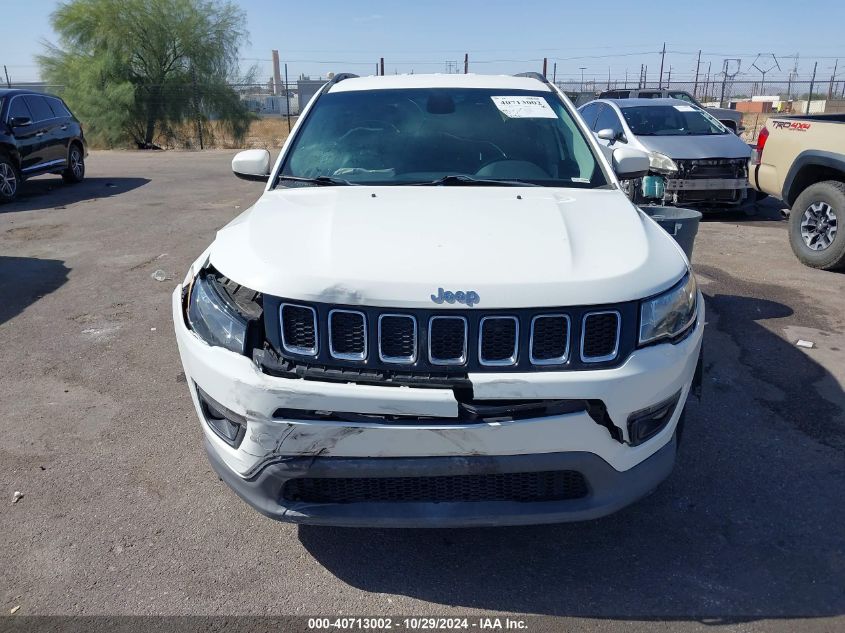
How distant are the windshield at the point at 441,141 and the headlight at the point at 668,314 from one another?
1133 mm

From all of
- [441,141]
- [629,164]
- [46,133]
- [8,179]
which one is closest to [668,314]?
[629,164]

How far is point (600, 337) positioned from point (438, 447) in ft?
2.17

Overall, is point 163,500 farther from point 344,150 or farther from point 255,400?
point 344,150

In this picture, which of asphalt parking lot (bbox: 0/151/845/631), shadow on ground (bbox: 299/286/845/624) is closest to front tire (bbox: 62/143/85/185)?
asphalt parking lot (bbox: 0/151/845/631)

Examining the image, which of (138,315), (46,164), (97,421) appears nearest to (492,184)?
(97,421)

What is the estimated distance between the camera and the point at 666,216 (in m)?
5.09

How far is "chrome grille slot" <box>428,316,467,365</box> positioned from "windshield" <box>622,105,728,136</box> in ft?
29.2

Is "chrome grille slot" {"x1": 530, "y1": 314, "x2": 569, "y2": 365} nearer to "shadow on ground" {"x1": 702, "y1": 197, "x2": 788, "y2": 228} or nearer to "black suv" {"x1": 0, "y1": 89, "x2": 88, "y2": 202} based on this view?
"shadow on ground" {"x1": 702, "y1": 197, "x2": 788, "y2": 228}

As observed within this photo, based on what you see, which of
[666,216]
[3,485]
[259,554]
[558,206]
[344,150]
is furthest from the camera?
[666,216]

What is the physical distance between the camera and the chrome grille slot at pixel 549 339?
225 cm

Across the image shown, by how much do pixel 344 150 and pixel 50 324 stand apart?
3.21m

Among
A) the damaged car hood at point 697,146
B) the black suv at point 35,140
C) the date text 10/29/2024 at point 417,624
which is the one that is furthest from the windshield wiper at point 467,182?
the black suv at point 35,140

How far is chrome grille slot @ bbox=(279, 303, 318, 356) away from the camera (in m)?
2.30

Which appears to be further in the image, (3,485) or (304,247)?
(3,485)
